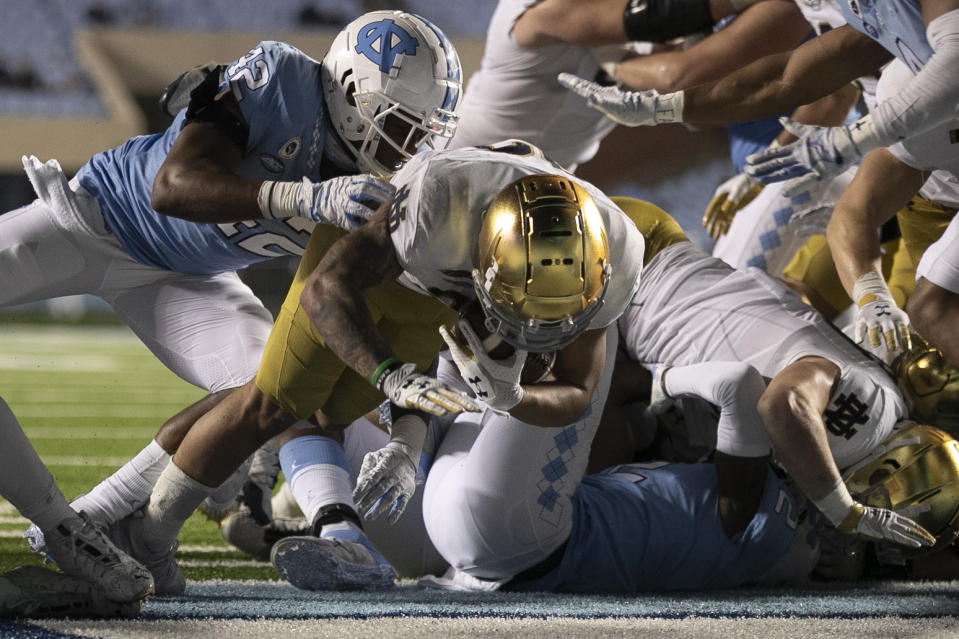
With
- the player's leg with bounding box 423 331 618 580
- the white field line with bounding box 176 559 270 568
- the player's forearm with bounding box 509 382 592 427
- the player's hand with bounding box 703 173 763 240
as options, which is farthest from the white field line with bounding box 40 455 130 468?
the player's forearm with bounding box 509 382 592 427

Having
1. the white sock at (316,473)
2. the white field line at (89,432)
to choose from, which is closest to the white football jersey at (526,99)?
the white sock at (316,473)

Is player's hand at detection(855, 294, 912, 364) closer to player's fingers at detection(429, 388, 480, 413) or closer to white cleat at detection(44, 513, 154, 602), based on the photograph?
player's fingers at detection(429, 388, 480, 413)

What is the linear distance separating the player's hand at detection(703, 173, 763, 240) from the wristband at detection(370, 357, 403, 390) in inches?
63.9

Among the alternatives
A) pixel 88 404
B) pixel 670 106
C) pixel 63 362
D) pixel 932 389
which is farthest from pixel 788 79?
pixel 63 362

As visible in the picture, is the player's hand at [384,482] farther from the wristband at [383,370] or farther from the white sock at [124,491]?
the white sock at [124,491]

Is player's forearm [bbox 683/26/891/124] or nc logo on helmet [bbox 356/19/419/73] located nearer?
nc logo on helmet [bbox 356/19/419/73]

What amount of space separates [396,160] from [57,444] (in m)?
2.69

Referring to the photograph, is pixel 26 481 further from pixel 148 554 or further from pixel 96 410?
pixel 96 410

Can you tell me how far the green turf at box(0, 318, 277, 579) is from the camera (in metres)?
2.45

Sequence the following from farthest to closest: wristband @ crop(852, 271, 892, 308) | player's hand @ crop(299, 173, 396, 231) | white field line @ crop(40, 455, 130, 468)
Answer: white field line @ crop(40, 455, 130, 468) → wristband @ crop(852, 271, 892, 308) → player's hand @ crop(299, 173, 396, 231)

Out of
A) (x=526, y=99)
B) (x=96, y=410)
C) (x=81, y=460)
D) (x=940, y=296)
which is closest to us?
(x=940, y=296)

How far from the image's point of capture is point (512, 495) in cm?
179

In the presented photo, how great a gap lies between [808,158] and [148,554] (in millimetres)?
1316

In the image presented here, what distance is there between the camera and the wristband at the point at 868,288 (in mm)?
2357
